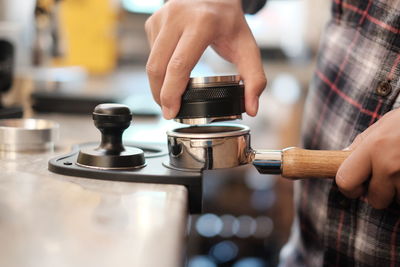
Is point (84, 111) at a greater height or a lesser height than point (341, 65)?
lesser

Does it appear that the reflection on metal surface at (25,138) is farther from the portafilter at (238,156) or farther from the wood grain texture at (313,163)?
the wood grain texture at (313,163)

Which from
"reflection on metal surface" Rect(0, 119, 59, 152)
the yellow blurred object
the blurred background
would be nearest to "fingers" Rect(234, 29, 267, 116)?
"reflection on metal surface" Rect(0, 119, 59, 152)

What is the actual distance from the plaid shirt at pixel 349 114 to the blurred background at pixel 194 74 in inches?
17.0

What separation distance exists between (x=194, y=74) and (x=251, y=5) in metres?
0.57

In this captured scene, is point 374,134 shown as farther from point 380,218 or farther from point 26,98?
point 26,98

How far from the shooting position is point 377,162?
57 cm

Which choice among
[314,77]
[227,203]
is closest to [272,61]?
[227,203]

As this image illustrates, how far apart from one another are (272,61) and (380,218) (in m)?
1.76

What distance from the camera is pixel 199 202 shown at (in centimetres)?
55

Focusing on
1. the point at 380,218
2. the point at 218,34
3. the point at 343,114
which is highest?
the point at 218,34

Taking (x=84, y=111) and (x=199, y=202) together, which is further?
(x=84, y=111)

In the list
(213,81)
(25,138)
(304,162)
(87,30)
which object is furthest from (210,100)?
(87,30)

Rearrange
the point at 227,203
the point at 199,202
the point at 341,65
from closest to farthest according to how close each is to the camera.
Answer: the point at 199,202
the point at 341,65
the point at 227,203

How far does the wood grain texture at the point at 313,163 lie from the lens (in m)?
0.58
